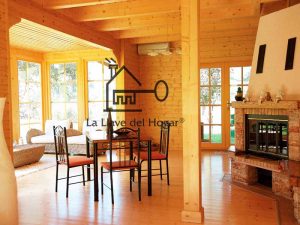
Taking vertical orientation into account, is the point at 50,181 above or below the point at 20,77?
below

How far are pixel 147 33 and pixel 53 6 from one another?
253 centimetres

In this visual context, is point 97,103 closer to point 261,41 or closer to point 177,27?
point 177,27

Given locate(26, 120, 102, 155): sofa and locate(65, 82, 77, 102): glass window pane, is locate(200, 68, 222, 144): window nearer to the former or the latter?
locate(26, 120, 102, 155): sofa

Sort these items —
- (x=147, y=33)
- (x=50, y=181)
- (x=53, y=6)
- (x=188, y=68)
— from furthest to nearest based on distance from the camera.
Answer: (x=147, y=33) → (x=50, y=181) → (x=53, y=6) → (x=188, y=68)

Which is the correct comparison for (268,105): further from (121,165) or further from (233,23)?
(233,23)

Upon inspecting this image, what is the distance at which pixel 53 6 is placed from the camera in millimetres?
4742

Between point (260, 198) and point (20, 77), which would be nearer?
point (260, 198)

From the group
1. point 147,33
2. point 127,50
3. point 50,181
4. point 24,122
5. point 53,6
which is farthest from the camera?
point 24,122

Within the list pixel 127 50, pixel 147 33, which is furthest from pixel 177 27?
pixel 127 50

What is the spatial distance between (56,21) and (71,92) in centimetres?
378

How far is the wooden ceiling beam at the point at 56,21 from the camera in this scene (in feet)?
14.6

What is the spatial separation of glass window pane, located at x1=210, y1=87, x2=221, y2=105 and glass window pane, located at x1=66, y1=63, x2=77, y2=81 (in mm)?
3742

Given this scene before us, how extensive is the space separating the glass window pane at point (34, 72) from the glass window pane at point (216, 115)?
4.84m

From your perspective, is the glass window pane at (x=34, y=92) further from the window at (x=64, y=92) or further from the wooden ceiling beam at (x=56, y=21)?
the wooden ceiling beam at (x=56, y=21)
